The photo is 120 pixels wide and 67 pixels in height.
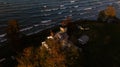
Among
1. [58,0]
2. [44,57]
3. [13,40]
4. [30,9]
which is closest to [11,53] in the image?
[13,40]

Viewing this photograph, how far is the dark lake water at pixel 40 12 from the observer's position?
125 meters

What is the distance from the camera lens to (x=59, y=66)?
184 feet

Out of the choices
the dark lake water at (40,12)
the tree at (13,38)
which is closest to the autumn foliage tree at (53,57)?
the tree at (13,38)

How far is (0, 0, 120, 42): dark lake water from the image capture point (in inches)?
4938

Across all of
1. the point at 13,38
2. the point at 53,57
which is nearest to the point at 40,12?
the point at 13,38

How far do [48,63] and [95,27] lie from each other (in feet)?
134

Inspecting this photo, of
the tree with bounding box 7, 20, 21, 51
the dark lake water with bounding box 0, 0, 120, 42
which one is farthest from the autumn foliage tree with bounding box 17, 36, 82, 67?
the dark lake water with bounding box 0, 0, 120, 42

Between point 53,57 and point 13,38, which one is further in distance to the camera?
point 13,38

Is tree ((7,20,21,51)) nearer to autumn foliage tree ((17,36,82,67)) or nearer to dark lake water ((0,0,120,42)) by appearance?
dark lake water ((0,0,120,42))

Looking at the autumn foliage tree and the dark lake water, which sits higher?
the autumn foliage tree

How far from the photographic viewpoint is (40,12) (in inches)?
6088

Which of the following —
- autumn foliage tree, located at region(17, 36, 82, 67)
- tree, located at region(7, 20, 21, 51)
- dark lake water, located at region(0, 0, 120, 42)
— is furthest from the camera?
dark lake water, located at region(0, 0, 120, 42)

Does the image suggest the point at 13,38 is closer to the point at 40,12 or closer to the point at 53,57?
the point at 53,57

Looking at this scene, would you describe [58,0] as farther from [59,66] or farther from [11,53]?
[59,66]
